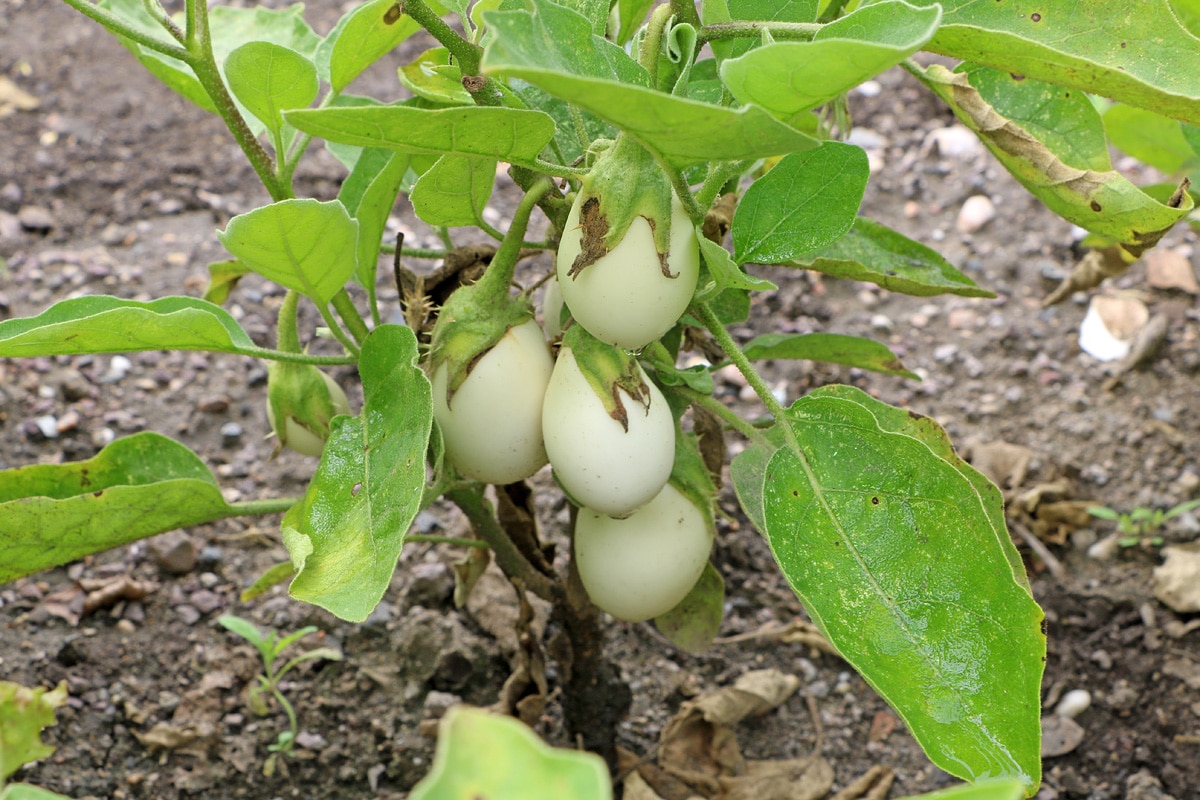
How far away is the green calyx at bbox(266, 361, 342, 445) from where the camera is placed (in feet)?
2.92

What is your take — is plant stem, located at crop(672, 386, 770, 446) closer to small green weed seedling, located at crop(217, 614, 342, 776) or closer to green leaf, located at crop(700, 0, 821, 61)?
green leaf, located at crop(700, 0, 821, 61)

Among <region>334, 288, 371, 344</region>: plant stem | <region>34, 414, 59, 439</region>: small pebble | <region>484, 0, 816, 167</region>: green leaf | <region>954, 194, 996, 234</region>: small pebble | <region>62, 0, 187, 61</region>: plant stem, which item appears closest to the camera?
<region>484, 0, 816, 167</region>: green leaf

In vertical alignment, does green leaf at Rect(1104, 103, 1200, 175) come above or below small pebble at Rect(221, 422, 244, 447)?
above

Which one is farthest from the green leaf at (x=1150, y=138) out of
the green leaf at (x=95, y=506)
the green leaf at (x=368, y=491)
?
the green leaf at (x=95, y=506)

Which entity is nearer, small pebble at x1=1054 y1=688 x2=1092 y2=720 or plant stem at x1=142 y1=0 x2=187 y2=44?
plant stem at x1=142 y1=0 x2=187 y2=44

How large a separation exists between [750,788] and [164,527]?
664mm

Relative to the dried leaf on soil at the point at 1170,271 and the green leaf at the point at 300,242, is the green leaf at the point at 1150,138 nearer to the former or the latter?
the dried leaf on soil at the point at 1170,271

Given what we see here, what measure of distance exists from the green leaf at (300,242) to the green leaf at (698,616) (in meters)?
0.46

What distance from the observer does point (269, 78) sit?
30.7 inches

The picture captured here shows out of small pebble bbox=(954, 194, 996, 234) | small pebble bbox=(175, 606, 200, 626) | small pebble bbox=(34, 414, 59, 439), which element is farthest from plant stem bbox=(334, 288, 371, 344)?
small pebble bbox=(954, 194, 996, 234)

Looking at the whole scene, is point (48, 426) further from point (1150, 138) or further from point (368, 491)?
Answer: point (1150, 138)

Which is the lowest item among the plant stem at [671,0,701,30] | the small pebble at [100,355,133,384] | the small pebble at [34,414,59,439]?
the small pebble at [100,355,133,384]

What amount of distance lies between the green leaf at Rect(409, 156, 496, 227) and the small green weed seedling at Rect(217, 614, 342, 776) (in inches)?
25.4

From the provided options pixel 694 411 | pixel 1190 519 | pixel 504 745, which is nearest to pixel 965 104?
pixel 694 411
